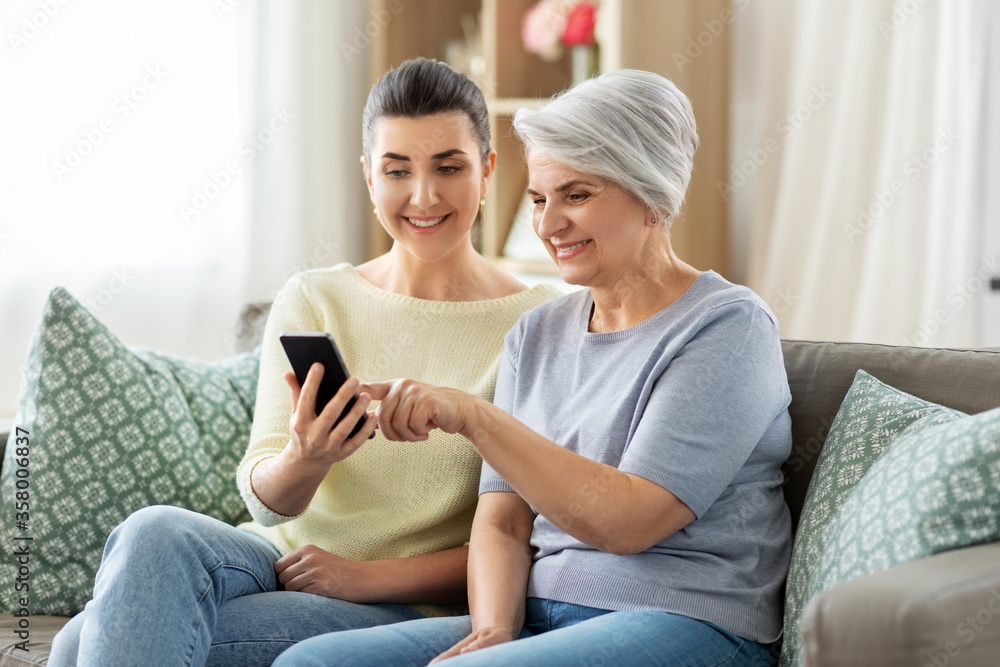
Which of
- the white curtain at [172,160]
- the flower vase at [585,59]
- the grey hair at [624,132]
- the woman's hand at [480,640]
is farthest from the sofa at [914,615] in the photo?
the white curtain at [172,160]

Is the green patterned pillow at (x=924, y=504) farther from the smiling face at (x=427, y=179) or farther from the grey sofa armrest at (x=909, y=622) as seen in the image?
the smiling face at (x=427, y=179)

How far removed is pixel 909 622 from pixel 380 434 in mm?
883

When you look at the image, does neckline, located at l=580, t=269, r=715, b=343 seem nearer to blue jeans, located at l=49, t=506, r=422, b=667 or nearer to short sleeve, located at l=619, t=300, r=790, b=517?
short sleeve, located at l=619, t=300, r=790, b=517

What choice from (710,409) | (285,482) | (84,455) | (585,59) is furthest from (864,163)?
(84,455)

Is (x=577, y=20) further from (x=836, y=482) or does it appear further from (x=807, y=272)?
(x=836, y=482)

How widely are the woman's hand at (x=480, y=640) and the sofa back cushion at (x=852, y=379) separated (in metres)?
0.46

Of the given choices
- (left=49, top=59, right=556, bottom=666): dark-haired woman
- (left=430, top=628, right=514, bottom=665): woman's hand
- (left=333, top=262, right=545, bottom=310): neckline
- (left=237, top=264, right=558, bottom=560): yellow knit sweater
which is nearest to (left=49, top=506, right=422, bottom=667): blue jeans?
(left=49, top=59, right=556, bottom=666): dark-haired woman

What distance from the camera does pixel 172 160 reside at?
8.89 feet

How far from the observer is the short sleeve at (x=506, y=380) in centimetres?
138

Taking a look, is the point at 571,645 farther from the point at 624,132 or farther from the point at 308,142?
the point at 308,142

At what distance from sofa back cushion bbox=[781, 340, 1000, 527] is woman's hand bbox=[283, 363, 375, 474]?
620 mm

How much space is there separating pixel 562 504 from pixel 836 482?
366 millimetres

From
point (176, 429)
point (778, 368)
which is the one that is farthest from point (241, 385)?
point (778, 368)

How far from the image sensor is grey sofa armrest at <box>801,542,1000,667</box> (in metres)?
0.85
